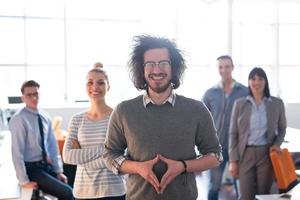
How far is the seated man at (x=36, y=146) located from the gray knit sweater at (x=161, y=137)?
187cm

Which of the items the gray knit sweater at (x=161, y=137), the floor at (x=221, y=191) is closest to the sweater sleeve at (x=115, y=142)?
the gray knit sweater at (x=161, y=137)

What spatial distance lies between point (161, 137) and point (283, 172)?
169 centimetres

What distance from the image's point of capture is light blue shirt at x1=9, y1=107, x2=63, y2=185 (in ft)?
10.9

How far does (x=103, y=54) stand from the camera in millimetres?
8758

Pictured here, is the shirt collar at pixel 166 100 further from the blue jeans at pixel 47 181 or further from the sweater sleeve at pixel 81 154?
the blue jeans at pixel 47 181

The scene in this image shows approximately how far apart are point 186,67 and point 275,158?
1.57m

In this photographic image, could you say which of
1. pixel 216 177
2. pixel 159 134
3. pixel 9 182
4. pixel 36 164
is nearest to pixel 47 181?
pixel 36 164

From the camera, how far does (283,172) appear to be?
298cm

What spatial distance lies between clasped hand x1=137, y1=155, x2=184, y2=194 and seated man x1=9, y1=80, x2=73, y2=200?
2.02 m

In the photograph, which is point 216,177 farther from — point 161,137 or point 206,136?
point 161,137

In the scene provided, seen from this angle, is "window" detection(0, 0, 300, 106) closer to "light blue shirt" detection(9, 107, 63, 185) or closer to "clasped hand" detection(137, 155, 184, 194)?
"light blue shirt" detection(9, 107, 63, 185)

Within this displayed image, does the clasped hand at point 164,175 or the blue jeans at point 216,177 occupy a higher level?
the clasped hand at point 164,175

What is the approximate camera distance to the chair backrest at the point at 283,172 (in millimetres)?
2934

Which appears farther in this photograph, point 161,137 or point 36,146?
point 36,146
